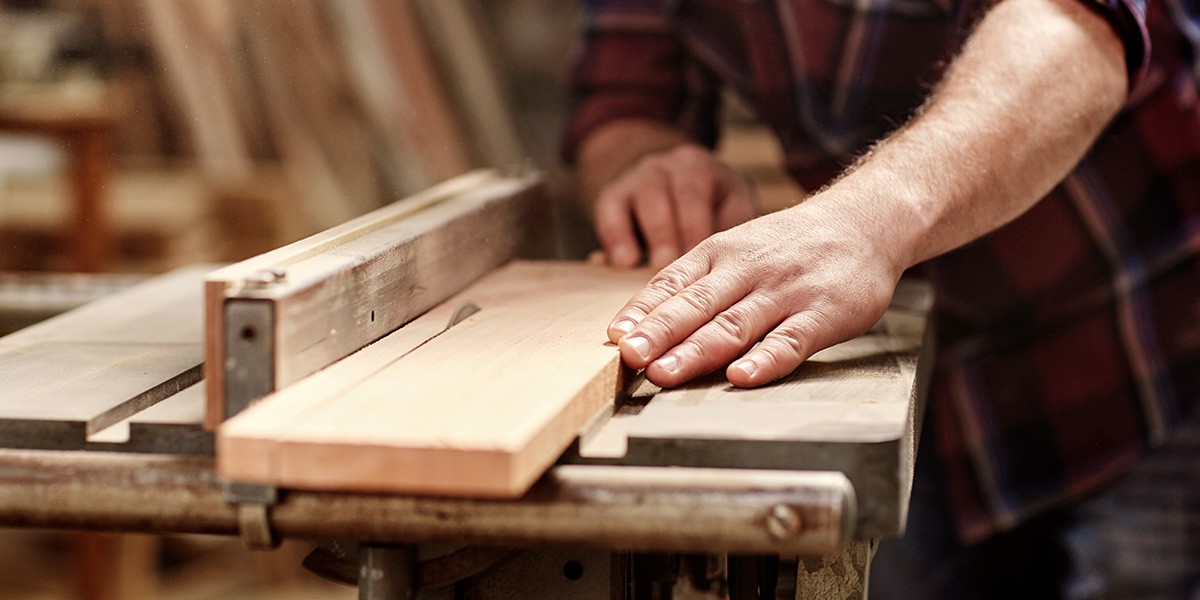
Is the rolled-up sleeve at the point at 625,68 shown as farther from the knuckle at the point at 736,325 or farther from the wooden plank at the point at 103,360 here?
the knuckle at the point at 736,325

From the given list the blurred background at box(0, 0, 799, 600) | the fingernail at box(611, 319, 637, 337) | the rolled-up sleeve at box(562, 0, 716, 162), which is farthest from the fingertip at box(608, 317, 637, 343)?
the blurred background at box(0, 0, 799, 600)

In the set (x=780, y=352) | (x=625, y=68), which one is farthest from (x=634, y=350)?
(x=625, y=68)

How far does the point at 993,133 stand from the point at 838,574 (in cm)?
45

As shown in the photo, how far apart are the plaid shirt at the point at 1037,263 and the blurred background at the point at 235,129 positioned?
121 cm

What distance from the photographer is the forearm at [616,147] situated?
160 cm

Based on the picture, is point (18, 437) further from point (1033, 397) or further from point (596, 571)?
point (1033, 397)

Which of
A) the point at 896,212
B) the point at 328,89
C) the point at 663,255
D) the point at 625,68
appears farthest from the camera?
the point at 328,89

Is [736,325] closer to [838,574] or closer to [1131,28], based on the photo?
[838,574]

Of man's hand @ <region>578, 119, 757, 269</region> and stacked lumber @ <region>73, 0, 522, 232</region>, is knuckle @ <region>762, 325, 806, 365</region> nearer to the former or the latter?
man's hand @ <region>578, 119, 757, 269</region>

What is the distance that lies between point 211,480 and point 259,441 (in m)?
0.12

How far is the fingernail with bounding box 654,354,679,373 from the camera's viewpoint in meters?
0.83

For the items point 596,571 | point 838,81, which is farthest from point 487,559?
point 838,81

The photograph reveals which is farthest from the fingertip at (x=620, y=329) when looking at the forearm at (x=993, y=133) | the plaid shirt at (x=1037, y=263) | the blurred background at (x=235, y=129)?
the blurred background at (x=235, y=129)

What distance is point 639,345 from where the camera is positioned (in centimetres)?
82
